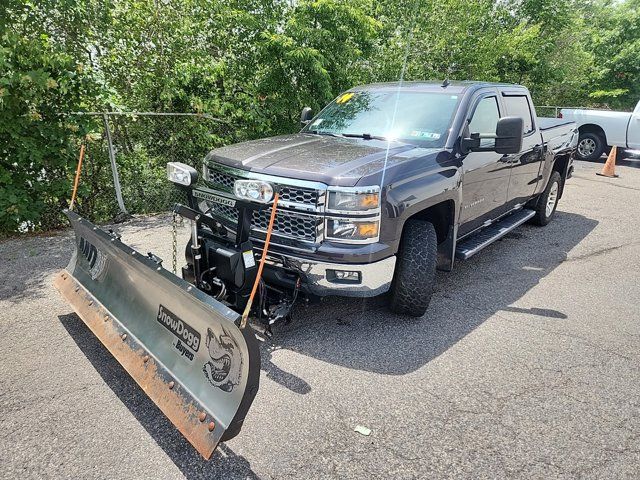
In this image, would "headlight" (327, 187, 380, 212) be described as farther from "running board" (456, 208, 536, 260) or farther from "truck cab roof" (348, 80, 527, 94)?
"truck cab roof" (348, 80, 527, 94)

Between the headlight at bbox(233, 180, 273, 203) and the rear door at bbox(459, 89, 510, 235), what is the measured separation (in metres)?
2.16

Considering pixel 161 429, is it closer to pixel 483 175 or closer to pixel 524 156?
pixel 483 175

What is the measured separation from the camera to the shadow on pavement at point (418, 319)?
131 inches

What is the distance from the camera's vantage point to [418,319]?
3.87 metres

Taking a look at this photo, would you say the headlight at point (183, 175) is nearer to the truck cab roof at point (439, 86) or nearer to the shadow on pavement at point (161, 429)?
the shadow on pavement at point (161, 429)

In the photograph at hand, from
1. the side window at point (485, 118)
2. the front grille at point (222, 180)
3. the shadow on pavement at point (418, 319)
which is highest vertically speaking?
the side window at point (485, 118)

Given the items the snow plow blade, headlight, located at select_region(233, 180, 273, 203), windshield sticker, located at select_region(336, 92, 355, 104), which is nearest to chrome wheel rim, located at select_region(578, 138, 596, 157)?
A: windshield sticker, located at select_region(336, 92, 355, 104)

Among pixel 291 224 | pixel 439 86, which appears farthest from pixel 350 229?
pixel 439 86

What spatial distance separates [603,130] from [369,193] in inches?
518

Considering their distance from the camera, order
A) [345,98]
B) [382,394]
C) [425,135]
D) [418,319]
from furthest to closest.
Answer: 1. [345,98]
2. [425,135]
3. [418,319]
4. [382,394]

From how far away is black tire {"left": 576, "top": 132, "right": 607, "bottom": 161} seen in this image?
13422mm

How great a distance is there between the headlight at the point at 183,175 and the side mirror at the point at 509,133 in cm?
254

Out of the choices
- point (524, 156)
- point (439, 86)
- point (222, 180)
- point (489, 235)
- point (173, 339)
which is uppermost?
point (439, 86)

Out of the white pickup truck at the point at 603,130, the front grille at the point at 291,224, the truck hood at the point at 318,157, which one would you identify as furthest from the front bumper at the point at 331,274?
the white pickup truck at the point at 603,130
